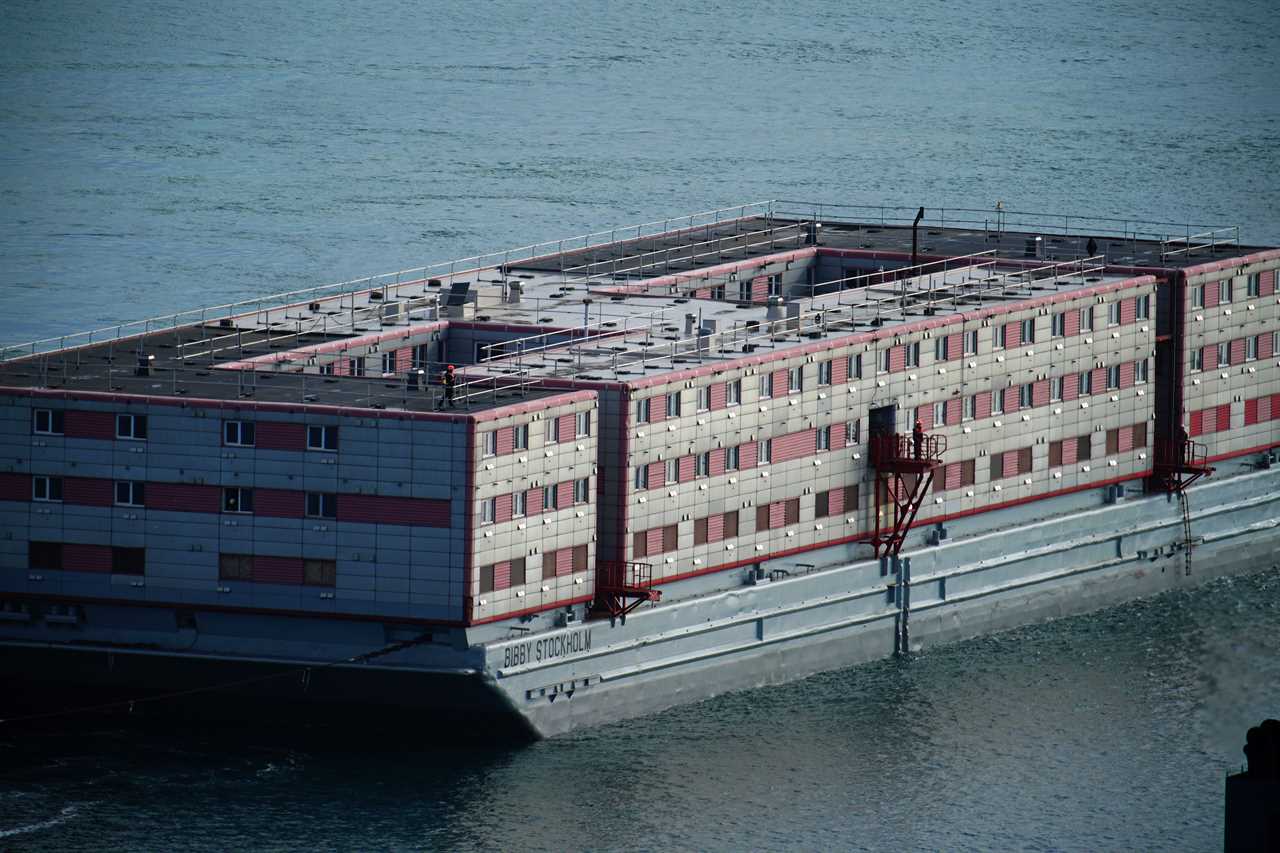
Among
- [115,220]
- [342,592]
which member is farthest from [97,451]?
[115,220]

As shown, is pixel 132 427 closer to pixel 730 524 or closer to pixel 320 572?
pixel 320 572

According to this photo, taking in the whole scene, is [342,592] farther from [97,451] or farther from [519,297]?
[519,297]

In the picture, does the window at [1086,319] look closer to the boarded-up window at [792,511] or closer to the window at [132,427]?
the boarded-up window at [792,511]

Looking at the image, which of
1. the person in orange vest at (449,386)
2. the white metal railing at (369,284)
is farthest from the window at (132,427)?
the white metal railing at (369,284)

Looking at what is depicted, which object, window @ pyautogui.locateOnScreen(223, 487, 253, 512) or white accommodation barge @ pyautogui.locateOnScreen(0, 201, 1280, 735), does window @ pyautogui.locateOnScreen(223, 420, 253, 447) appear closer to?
white accommodation barge @ pyautogui.locateOnScreen(0, 201, 1280, 735)

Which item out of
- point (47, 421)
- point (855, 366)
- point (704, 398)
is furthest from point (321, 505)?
point (855, 366)
